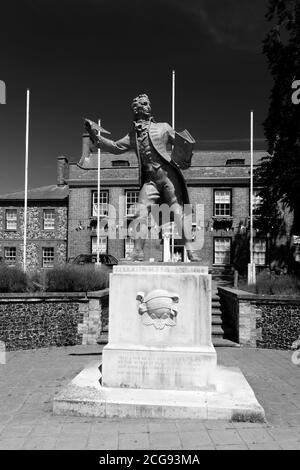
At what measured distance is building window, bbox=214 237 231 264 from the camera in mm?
27797

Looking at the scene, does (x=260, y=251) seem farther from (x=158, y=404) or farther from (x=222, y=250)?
(x=158, y=404)

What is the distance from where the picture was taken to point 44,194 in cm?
3127

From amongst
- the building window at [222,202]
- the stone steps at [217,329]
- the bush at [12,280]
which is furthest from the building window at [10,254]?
the stone steps at [217,329]

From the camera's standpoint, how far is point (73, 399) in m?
4.65

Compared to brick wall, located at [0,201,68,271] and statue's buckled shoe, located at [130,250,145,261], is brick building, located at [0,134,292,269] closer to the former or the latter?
brick wall, located at [0,201,68,271]

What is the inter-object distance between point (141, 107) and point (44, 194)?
26.7 m

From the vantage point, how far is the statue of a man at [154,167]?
5855 millimetres

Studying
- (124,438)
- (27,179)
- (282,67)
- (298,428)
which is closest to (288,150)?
(282,67)

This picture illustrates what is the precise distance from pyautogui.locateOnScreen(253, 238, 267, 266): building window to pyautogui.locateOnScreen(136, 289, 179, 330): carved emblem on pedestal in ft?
77.8

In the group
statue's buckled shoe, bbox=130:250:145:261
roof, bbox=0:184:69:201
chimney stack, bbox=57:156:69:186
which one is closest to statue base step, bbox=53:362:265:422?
statue's buckled shoe, bbox=130:250:145:261

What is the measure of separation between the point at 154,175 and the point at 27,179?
16.3 m

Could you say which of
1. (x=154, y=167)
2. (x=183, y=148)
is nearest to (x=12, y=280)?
(x=154, y=167)

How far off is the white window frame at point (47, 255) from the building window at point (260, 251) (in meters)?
15.3
